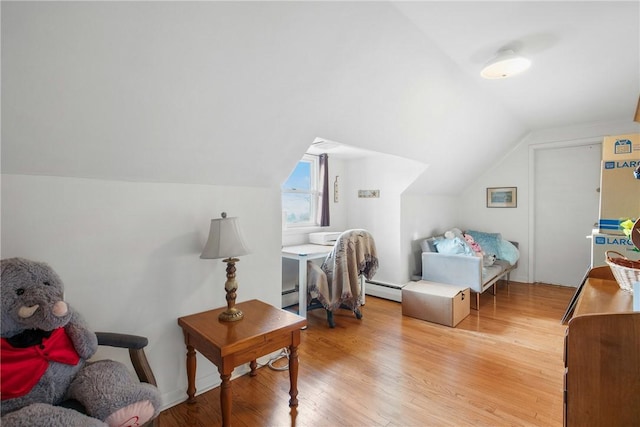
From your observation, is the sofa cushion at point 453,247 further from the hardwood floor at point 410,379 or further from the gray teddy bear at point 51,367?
the gray teddy bear at point 51,367

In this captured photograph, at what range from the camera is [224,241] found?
169 centimetres

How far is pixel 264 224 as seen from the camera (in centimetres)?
227

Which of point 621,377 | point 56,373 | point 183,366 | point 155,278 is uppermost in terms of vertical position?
point 155,278

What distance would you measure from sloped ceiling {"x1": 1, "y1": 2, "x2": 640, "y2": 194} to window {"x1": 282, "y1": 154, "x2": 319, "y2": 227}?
1.44 metres

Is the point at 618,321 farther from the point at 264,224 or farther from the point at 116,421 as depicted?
the point at 264,224

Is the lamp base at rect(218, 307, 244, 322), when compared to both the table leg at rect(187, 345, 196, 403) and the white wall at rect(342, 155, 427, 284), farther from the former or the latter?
the white wall at rect(342, 155, 427, 284)

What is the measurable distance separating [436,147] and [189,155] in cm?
262

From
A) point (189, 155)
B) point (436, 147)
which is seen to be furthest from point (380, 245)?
point (189, 155)

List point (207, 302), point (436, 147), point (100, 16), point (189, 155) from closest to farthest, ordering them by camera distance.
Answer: point (100, 16), point (189, 155), point (207, 302), point (436, 147)

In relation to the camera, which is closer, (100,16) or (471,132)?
(100,16)

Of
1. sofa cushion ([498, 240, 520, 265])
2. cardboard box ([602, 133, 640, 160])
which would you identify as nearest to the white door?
sofa cushion ([498, 240, 520, 265])

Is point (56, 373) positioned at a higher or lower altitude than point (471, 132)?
lower

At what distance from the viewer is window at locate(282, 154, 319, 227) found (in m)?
3.83

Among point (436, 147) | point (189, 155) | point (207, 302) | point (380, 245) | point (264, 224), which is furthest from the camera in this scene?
point (380, 245)
